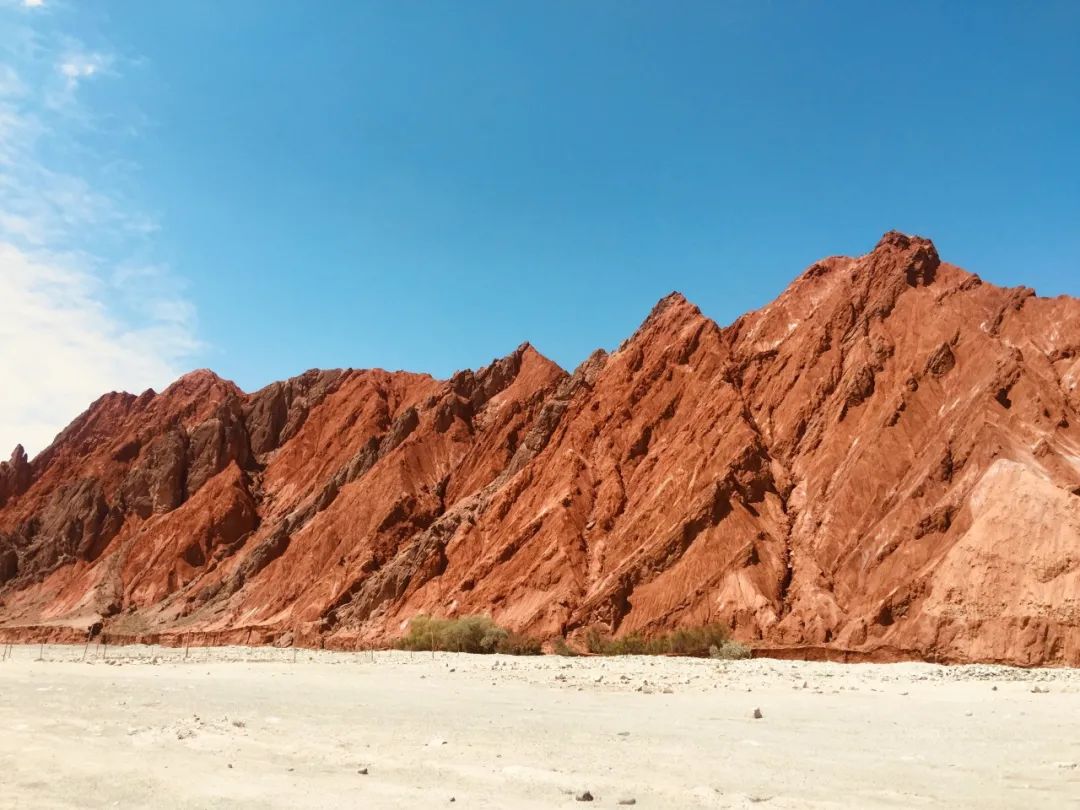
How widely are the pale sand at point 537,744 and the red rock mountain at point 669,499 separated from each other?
23.2 metres

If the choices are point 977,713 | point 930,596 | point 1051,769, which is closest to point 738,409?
point 930,596

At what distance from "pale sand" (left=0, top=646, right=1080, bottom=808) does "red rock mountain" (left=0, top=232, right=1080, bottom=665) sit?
76.1 ft

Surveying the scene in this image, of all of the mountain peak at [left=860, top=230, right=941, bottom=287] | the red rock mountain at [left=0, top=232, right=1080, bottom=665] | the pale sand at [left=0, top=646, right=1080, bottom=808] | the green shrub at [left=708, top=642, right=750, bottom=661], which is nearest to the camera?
the pale sand at [left=0, top=646, right=1080, bottom=808]

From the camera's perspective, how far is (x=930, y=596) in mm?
43531

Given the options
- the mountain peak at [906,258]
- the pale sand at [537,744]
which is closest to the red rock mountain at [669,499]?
the mountain peak at [906,258]

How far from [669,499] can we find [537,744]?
47127 mm

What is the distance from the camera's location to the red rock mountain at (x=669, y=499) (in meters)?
46.1

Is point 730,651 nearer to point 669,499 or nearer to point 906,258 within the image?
point 669,499

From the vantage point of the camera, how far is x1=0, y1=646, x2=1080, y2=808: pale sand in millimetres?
9672

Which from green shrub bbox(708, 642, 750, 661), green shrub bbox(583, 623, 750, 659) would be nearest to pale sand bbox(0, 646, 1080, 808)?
green shrub bbox(708, 642, 750, 661)

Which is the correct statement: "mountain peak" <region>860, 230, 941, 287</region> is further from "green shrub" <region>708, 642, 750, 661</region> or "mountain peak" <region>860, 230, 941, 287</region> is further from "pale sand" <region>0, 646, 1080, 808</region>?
"pale sand" <region>0, 646, 1080, 808</region>

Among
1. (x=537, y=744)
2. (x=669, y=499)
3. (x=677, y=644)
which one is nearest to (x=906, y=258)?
(x=669, y=499)

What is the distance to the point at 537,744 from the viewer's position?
13.2 meters

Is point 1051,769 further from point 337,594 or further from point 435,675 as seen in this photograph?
point 337,594
